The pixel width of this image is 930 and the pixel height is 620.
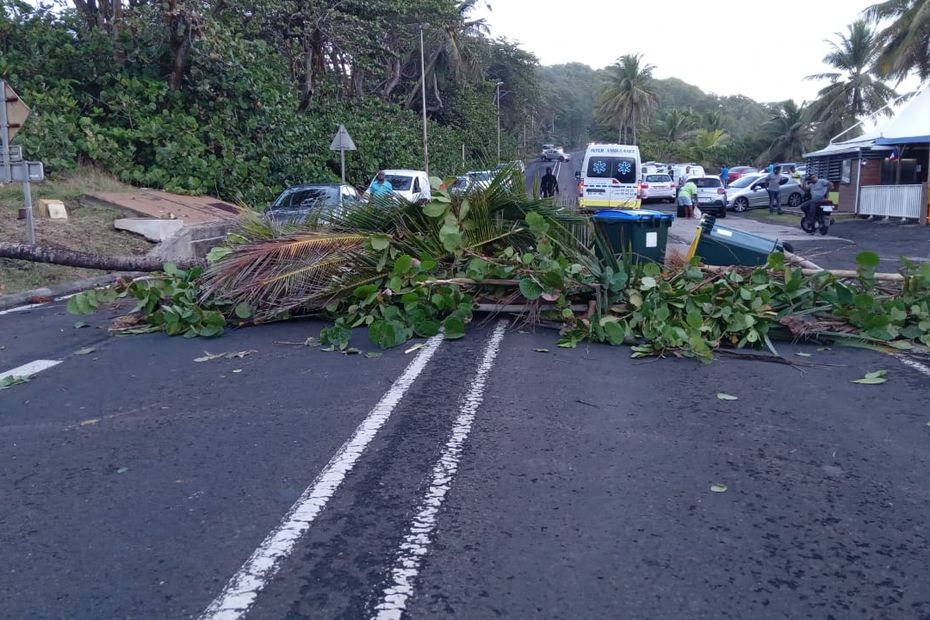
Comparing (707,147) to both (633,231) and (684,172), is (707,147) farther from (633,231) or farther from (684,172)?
(633,231)

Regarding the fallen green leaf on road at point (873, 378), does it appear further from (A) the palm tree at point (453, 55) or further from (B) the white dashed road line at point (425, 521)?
(A) the palm tree at point (453, 55)

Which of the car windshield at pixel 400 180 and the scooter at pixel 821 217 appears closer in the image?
the car windshield at pixel 400 180

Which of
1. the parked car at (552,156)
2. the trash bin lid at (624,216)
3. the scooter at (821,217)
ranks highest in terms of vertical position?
the parked car at (552,156)

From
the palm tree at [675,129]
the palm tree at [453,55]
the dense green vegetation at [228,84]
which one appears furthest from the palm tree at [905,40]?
the palm tree at [675,129]

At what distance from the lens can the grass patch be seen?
14.0 metres

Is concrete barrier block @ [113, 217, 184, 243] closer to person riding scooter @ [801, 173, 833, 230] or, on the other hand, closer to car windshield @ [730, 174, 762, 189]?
person riding scooter @ [801, 173, 833, 230]

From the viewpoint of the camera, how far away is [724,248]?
9.90 meters

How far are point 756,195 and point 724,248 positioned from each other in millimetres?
28375

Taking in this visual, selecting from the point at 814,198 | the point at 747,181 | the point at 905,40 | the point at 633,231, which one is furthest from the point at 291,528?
the point at 747,181

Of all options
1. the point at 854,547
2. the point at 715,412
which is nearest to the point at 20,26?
the point at 715,412

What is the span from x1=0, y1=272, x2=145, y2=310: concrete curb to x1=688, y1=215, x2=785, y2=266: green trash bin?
8.28 metres

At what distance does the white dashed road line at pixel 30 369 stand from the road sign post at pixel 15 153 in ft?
24.1

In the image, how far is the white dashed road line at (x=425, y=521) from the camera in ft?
11.2

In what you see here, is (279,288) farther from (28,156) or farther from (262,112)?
(262,112)
